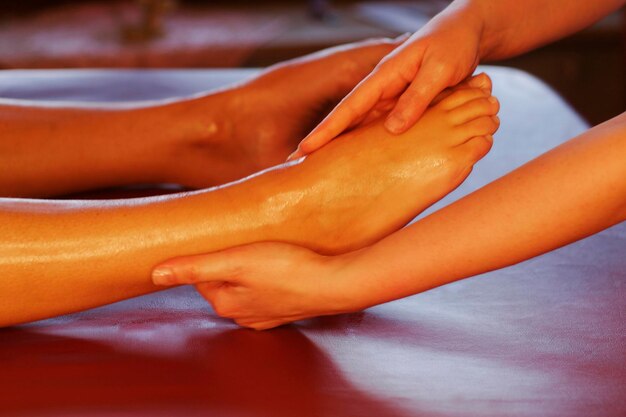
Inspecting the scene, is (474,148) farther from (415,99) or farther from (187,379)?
(187,379)

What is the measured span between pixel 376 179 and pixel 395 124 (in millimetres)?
64

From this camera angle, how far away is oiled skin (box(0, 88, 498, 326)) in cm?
86

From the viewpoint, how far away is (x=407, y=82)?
1.01 metres

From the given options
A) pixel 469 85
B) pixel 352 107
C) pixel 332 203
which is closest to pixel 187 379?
pixel 332 203

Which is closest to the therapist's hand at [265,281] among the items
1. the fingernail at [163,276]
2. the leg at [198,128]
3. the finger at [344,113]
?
the fingernail at [163,276]

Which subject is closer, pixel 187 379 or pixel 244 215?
pixel 187 379

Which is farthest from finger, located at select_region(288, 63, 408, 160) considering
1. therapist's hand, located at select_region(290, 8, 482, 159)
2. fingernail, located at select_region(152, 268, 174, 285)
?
fingernail, located at select_region(152, 268, 174, 285)

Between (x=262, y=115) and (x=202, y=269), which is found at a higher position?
(x=262, y=115)

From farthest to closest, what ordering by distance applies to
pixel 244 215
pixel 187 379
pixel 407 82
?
pixel 407 82 → pixel 244 215 → pixel 187 379

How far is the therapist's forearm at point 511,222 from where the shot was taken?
823 mm

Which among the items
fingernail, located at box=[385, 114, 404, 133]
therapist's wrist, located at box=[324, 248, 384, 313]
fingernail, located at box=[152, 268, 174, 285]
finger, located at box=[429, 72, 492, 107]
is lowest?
therapist's wrist, located at box=[324, 248, 384, 313]

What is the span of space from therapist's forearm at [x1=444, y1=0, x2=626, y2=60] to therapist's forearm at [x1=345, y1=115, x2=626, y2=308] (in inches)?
11.3

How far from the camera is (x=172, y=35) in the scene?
8.92 feet

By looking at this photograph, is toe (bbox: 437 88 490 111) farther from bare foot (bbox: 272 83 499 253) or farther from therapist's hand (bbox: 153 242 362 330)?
therapist's hand (bbox: 153 242 362 330)
